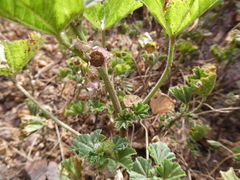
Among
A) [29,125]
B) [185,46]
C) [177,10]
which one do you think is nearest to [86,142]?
[29,125]

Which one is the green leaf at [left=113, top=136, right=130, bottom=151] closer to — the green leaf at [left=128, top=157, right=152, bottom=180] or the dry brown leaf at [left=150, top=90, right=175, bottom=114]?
the green leaf at [left=128, top=157, right=152, bottom=180]

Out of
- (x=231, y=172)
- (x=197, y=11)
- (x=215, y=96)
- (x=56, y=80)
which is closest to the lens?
(x=197, y=11)

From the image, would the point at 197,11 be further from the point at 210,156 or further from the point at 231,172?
the point at 210,156

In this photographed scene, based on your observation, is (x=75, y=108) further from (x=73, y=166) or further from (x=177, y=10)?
(x=177, y=10)

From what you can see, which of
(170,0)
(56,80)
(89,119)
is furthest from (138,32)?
(170,0)

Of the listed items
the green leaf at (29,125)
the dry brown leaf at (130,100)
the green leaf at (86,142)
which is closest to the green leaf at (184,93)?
the dry brown leaf at (130,100)
